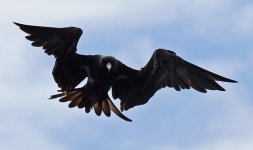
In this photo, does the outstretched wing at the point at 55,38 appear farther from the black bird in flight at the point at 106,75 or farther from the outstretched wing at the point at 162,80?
the outstretched wing at the point at 162,80

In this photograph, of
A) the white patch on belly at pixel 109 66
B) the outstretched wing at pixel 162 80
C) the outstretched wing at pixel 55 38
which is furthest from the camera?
the white patch on belly at pixel 109 66

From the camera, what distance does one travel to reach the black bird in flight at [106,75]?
1927 cm

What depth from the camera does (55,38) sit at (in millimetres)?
19406

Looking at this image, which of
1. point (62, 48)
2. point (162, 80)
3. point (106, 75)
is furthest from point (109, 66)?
point (162, 80)

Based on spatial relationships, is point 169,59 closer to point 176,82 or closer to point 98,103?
point 176,82

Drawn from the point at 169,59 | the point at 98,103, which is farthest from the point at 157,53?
the point at 98,103

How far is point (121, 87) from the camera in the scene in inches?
805

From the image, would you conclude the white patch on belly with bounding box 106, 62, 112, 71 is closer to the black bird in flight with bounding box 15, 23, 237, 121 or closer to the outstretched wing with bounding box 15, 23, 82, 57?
the black bird in flight with bounding box 15, 23, 237, 121

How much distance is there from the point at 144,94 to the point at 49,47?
2323 millimetres

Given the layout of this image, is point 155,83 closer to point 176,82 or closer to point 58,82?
point 176,82

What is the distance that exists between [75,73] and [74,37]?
0.90 metres

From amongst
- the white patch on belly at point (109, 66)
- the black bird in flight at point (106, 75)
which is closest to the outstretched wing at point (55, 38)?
the black bird in flight at point (106, 75)

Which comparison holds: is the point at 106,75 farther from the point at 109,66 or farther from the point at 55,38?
the point at 55,38

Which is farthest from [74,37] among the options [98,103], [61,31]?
[98,103]
